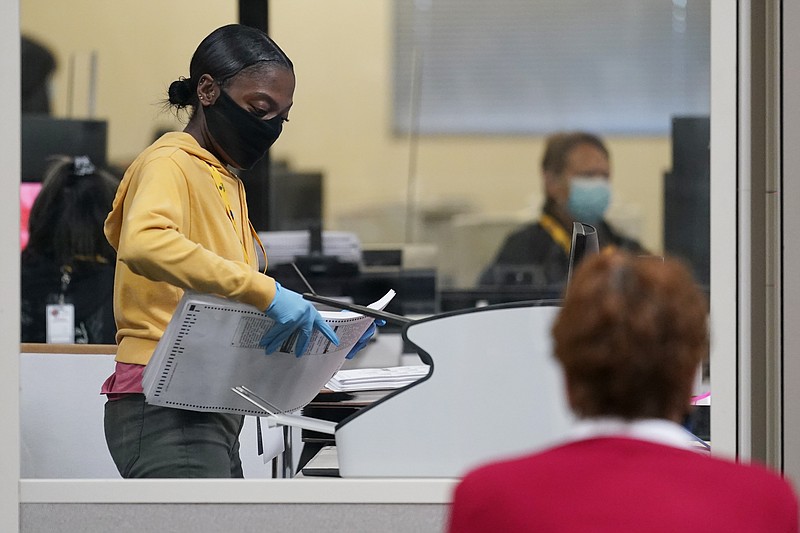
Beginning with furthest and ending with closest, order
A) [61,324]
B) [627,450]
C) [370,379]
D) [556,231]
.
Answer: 1. [556,231]
2. [61,324]
3. [370,379]
4. [627,450]

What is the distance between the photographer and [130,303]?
1.89m

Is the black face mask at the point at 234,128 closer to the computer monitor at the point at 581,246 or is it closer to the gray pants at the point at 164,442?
the gray pants at the point at 164,442

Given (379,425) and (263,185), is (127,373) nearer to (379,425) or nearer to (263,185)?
(379,425)

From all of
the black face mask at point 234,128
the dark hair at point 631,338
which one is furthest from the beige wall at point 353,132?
the dark hair at point 631,338

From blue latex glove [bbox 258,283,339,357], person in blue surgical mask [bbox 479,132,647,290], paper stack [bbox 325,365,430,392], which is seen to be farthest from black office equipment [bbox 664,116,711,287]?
blue latex glove [bbox 258,283,339,357]

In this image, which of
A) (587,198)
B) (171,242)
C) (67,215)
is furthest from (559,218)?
(171,242)

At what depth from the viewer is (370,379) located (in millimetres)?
2174

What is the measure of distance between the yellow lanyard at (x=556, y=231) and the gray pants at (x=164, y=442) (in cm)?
285

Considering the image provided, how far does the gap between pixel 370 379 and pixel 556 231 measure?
9.21ft

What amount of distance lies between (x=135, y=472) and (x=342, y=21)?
11.7 ft

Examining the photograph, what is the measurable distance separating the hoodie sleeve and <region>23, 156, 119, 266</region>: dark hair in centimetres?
223

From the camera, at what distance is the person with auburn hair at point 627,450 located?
0.89 m

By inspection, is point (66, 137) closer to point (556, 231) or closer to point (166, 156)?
point (556, 231)

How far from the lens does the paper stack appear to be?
202 cm
